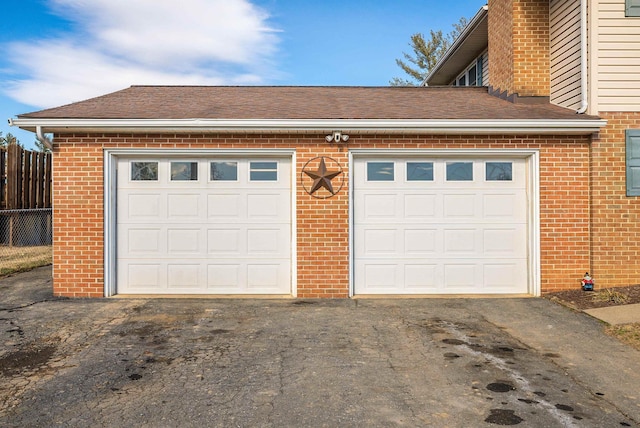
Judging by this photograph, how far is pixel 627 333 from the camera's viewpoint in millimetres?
5543

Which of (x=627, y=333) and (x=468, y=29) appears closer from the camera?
(x=627, y=333)

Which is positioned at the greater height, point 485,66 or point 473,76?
point 473,76

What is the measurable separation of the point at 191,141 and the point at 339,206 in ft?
8.62

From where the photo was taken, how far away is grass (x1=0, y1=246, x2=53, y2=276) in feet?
35.3

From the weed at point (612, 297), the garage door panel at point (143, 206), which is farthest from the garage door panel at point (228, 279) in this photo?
the weed at point (612, 297)

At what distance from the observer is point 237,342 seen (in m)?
5.33

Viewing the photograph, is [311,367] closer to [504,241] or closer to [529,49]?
[504,241]

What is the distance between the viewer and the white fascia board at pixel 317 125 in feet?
24.9

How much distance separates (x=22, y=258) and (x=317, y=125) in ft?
30.1

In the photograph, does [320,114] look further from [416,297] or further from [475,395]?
[475,395]

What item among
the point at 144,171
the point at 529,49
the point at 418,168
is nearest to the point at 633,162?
the point at 529,49

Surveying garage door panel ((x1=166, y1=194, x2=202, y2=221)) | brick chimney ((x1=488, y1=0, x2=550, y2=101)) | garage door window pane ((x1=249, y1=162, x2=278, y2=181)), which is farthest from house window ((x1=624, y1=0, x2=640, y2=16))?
garage door panel ((x1=166, y1=194, x2=202, y2=221))

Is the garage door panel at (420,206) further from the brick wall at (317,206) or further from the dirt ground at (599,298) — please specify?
the dirt ground at (599,298)

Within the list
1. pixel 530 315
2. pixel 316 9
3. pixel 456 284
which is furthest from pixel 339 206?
pixel 316 9
